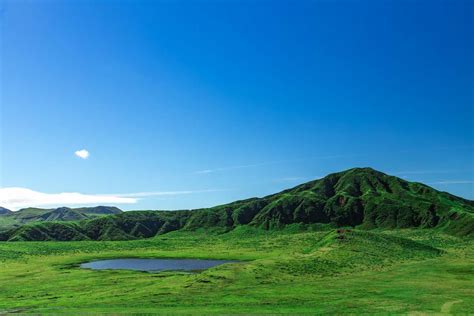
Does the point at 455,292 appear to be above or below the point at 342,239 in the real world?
below

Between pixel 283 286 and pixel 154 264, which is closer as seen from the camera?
pixel 283 286

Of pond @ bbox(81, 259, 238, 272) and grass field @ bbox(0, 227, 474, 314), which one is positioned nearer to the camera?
grass field @ bbox(0, 227, 474, 314)

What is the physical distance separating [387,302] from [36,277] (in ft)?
330

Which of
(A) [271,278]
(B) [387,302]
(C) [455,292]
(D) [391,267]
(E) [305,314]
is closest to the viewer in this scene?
(E) [305,314]

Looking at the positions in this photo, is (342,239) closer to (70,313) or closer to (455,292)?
(455,292)

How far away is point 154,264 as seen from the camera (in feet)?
545

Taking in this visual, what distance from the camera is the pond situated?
150250 mm

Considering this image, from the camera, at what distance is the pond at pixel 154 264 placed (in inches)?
5915

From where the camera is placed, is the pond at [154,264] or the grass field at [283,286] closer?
A: the grass field at [283,286]

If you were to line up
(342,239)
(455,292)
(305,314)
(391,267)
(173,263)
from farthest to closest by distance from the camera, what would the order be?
1. (173,263)
2. (342,239)
3. (391,267)
4. (455,292)
5. (305,314)

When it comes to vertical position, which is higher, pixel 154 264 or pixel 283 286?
pixel 154 264

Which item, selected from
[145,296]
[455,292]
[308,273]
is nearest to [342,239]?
[308,273]

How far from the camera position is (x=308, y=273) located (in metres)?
108

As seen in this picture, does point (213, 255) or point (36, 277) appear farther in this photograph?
point (213, 255)
